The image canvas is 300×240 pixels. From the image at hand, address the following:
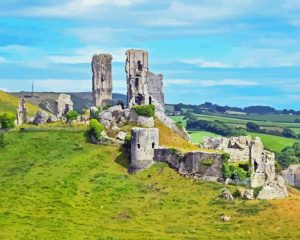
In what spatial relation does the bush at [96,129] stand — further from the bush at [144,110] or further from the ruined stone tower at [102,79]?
the ruined stone tower at [102,79]

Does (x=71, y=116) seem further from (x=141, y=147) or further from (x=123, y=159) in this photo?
(x=141, y=147)

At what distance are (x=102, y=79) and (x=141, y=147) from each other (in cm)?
3561

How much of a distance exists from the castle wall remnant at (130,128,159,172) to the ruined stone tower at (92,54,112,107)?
33.7 metres

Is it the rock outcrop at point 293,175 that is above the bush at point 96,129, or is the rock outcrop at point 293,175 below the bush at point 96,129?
below

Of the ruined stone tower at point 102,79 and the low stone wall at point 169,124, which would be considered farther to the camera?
A: the ruined stone tower at point 102,79

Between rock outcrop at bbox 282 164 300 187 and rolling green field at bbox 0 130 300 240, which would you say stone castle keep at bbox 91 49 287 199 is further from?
rock outcrop at bbox 282 164 300 187

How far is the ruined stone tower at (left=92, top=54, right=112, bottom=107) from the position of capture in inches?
6191

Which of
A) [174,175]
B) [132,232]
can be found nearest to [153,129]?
[174,175]

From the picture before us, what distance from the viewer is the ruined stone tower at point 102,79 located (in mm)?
157250

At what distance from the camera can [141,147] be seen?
4931 inches

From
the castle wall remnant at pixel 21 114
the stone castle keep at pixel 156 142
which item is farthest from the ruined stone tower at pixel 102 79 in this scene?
the castle wall remnant at pixel 21 114

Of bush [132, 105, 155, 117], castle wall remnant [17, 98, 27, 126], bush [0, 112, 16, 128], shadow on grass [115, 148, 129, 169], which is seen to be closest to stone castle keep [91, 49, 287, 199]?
bush [132, 105, 155, 117]

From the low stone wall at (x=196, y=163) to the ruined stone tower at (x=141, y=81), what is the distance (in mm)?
23348

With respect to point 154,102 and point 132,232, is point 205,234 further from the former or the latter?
point 154,102
